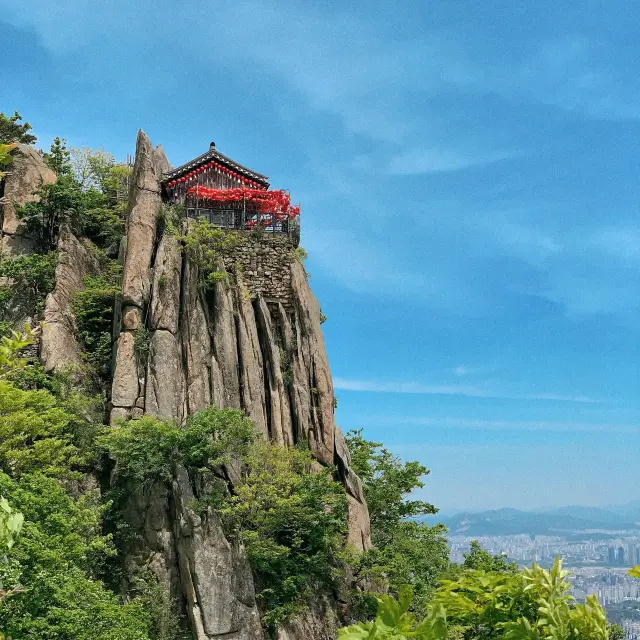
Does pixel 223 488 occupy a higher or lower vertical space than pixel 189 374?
lower

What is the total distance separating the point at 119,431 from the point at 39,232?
12.9 meters

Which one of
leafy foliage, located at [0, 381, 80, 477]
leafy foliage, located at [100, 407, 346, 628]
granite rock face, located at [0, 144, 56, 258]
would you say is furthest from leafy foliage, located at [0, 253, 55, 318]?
leafy foliage, located at [100, 407, 346, 628]

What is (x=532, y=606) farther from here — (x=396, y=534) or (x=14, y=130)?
(x=14, y=130)

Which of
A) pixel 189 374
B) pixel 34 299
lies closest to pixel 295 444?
pixel 189 374

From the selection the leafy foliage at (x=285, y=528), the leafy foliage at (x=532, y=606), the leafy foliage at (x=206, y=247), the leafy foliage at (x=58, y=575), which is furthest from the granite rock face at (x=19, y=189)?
the leafy foliage at (x=532, y=606)

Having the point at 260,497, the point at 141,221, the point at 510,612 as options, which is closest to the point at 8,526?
the point at 510,612

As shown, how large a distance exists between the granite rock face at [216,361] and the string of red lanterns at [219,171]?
123cm

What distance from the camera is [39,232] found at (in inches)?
1328

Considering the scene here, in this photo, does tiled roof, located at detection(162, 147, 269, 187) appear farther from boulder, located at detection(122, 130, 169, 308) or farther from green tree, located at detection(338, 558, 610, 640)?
green tree, located at detection(338, 558, 610, 640)

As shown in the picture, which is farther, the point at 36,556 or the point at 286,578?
the point at 286,578

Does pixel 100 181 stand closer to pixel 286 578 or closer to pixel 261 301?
pixel 261 301

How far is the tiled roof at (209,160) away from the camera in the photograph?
33844 millimetres

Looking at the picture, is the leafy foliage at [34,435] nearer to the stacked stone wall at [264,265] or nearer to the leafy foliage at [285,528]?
the leafy foliage at [285,528]

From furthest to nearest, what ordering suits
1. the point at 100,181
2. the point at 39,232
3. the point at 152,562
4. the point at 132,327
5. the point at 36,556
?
the point at 100,181, the point at 39,232, the point at 132,327, the point at 152,562, the point at 36,556
